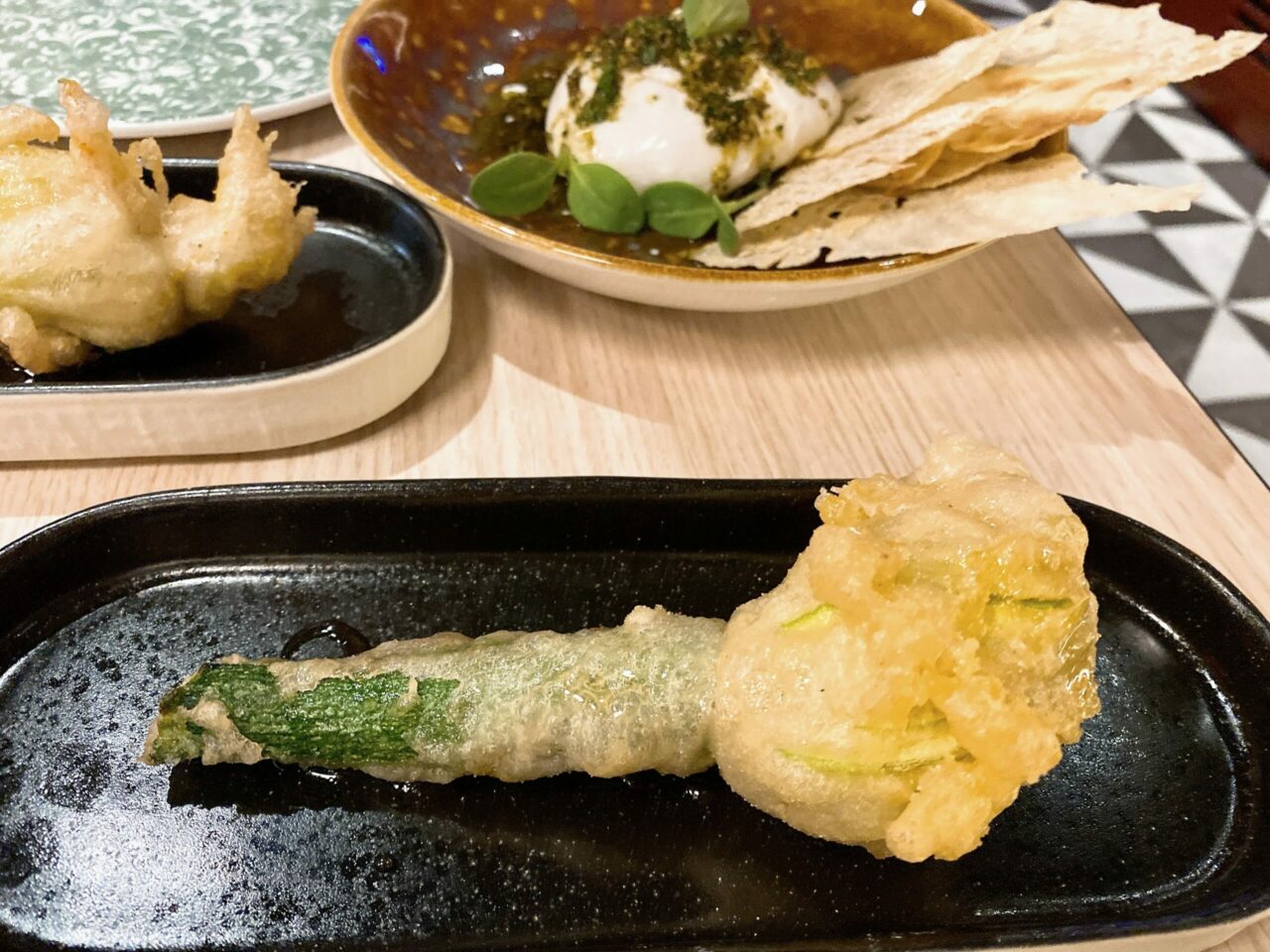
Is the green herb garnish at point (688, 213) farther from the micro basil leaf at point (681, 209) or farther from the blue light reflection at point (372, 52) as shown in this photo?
the blue light reflection at point (372, 52)

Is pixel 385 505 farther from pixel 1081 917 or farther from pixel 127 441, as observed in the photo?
pixel 1081 917

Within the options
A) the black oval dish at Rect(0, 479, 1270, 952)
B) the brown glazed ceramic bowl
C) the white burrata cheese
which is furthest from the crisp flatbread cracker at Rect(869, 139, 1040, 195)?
the black oval dish at Rect(0, 479, 1270, 952)

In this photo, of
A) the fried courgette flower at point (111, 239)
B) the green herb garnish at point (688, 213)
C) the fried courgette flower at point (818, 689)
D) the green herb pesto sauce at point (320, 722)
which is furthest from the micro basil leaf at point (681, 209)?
the green herb pesto sauce at point (320, 722)

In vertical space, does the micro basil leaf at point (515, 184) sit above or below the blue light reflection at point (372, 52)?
below

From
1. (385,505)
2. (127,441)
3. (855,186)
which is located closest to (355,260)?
(127,441)

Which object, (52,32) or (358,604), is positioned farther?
(52,32)
